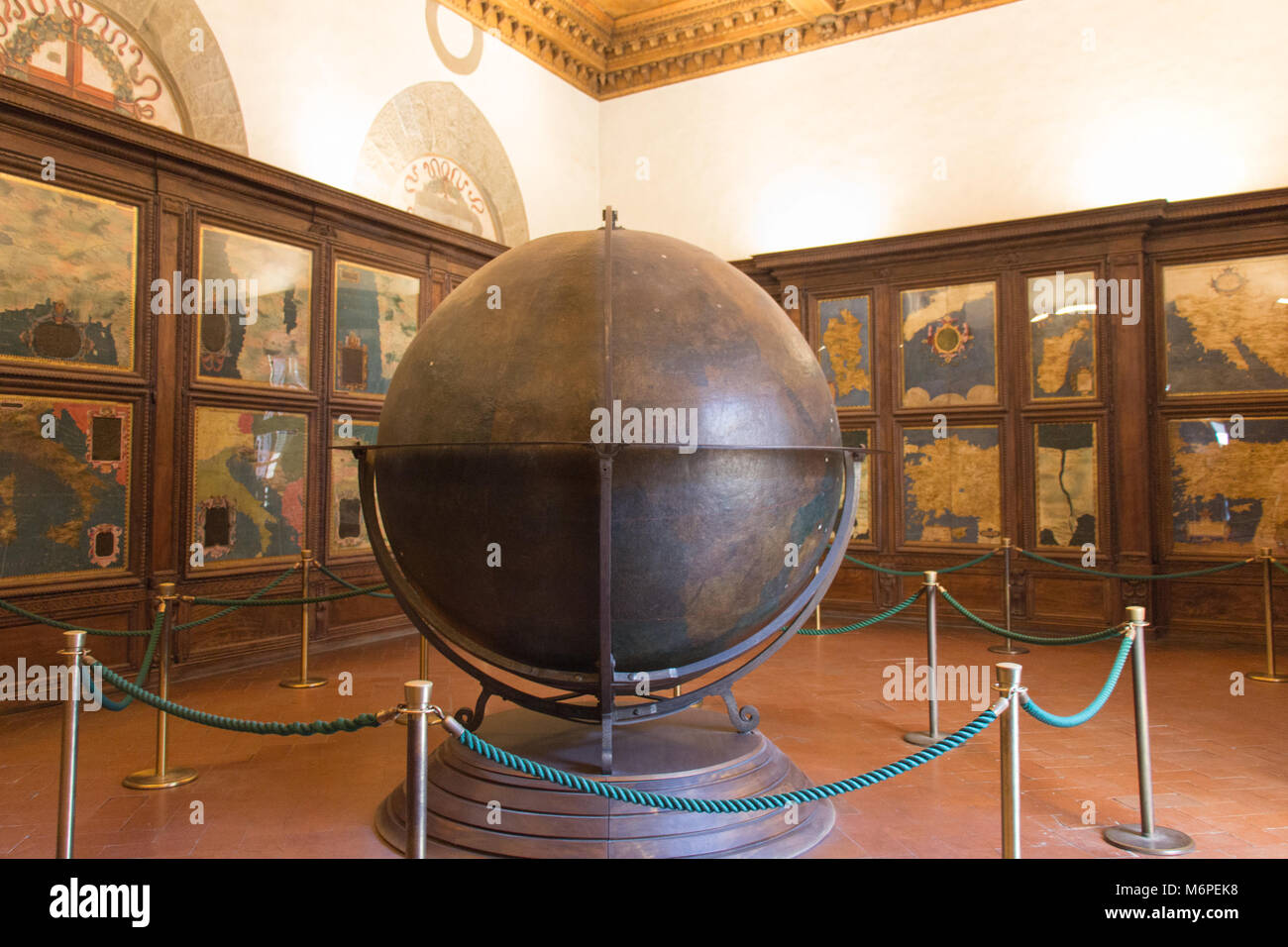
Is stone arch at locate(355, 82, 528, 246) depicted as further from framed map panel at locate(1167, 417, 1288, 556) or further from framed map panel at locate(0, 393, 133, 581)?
framed map panel at locate(1167, 417, 1288, 556)

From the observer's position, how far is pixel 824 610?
9.22 metres

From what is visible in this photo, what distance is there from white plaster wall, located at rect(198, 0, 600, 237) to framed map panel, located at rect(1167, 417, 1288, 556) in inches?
281

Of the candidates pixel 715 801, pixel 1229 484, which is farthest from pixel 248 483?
pixel 1229 484

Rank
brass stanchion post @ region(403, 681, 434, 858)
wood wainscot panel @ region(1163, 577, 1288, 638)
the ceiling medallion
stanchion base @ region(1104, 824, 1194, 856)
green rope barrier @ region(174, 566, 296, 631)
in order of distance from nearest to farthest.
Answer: brass stanchion post @ region(403, 681, 434, 858) < stanchion base @ region(1104, 824, 1194, 856) < green rope barrier @ region(174, 566, 296, 631) < wood wainscot panel @ region(1163, 577, 1288, 638) < the ceiling medallion

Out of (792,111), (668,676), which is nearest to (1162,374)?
(792,111)

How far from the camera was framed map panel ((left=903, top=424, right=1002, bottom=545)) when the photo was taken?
8.59 metres

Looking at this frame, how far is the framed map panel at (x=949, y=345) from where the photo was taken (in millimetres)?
8625

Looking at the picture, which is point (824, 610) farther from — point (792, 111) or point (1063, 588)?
point (792, 111)

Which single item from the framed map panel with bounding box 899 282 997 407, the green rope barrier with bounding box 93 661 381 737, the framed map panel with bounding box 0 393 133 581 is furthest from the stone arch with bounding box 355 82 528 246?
the green rope barrier with bounding box 93 661 381 737

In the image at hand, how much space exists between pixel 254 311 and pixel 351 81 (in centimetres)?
259

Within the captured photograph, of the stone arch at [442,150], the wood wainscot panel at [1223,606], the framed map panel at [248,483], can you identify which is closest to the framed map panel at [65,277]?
the framed map panel at [248,483]

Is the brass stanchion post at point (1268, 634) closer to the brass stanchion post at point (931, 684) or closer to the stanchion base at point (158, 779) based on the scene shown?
the brass stanchion post at point (931, 684)

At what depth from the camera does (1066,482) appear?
27.2ft

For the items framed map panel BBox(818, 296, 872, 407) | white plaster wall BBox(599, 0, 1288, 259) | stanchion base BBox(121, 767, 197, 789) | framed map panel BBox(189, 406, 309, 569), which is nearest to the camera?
stanchion base BBox(121, 767, 197, 789)
